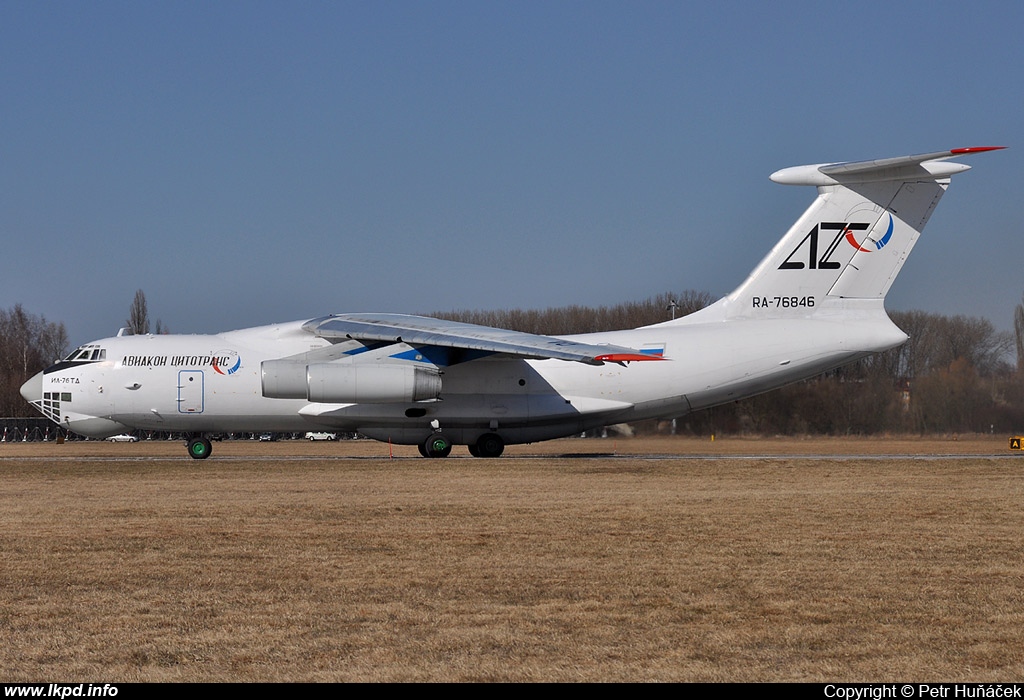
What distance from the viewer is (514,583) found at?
6750 mm

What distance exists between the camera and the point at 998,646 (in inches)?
198

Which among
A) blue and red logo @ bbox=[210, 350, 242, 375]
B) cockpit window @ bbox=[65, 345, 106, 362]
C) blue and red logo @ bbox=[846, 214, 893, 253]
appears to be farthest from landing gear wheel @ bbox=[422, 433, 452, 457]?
blue and red logo @ bbox=[846, 214, 893, 253]

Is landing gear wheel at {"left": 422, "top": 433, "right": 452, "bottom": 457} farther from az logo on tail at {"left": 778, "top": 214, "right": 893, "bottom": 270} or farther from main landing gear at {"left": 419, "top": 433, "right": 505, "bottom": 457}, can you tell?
az logo on tail at {"left": 778, "top": 214, "right": 893, "bottom": 270}

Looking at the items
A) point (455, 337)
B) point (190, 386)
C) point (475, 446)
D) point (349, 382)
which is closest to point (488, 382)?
point (475, 446)

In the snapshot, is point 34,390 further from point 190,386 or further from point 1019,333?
point 1019,333

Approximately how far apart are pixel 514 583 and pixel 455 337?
473 inches

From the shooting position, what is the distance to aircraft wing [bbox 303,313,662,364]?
1762 cm

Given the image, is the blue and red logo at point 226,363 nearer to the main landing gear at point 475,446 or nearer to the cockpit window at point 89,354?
the cockpit window at point 89,354

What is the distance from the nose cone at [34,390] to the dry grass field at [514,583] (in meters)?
7.98

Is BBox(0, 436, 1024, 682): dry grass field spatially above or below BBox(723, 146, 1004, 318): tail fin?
below

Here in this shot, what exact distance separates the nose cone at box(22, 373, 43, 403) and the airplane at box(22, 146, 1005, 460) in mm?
111

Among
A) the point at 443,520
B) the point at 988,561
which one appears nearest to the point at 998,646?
the point at 988,561
